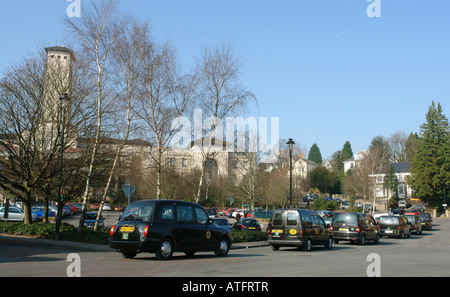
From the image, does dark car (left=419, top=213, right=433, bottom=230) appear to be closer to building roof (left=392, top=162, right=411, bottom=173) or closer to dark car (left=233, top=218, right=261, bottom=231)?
dark car (left=233, top=218, right=261, bottom=231)

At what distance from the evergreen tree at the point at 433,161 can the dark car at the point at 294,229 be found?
70.0 m

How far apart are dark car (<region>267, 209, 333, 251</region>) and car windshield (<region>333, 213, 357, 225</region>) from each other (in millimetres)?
5685

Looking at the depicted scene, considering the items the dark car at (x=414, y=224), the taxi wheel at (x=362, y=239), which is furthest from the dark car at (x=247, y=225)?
the dark car at (x=414, y=224)

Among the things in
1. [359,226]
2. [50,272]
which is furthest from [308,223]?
[50,272]

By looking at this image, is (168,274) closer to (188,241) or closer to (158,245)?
(158,245)

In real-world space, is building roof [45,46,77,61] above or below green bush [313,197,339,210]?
above

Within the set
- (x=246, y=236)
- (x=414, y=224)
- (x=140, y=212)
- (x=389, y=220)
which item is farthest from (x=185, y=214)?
(x=414, y=224)

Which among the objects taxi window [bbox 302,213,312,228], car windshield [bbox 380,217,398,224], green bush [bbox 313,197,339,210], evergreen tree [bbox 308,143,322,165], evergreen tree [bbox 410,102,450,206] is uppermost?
evergreen tree [bbox 308,143,322,165]

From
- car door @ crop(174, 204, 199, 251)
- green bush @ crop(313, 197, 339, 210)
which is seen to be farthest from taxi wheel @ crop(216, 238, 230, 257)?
green bush @ crop(313, 197, 339, 210)

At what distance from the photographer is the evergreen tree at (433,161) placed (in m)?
82.8

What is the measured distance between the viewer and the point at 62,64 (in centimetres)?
2919

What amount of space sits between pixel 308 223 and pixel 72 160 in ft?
54.8

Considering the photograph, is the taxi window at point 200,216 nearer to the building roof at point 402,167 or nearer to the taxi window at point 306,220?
the taxi window at point 306,220

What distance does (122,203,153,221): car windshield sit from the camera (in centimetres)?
1459
